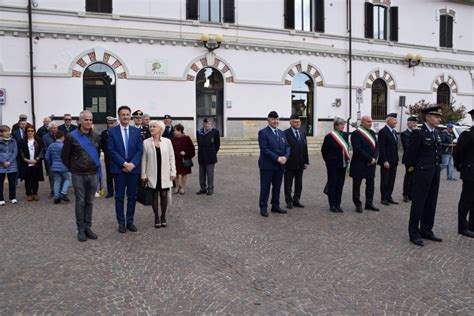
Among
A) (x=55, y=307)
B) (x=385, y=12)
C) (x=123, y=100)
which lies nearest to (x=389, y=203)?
(x=55, y=307)

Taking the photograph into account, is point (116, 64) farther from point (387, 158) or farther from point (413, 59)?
point (413, 59)

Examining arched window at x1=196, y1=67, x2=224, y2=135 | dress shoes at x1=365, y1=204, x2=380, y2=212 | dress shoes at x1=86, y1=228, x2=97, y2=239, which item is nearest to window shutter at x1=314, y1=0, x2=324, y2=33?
arched window at x1=196, y1=67, x2=224, y2=135

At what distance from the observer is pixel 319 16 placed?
2286cm

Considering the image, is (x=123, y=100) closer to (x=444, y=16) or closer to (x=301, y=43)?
(x=301, y=43)

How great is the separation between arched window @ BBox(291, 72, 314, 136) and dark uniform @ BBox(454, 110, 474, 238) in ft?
51.3

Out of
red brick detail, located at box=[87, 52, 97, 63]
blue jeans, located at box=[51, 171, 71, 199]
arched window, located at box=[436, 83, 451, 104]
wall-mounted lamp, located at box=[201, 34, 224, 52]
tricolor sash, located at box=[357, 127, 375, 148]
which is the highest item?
wall-mounted lamp, located at box=[201, 34, 224, 52]

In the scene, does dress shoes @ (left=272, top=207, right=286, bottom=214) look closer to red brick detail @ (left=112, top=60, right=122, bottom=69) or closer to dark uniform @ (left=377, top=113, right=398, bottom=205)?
dark uniform @ (left=377, top=113, right=398, bottom=205)

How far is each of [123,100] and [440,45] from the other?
66.4 ft

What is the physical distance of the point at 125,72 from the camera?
18.9 metres

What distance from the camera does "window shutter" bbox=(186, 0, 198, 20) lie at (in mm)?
20031

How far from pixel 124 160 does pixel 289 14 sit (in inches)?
686

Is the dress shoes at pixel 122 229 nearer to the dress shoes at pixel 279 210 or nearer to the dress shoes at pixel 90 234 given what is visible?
the dress shoes at pixel 90 234

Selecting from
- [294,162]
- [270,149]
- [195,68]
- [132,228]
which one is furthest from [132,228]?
[195,68]

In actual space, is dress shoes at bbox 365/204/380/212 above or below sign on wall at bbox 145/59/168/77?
below
